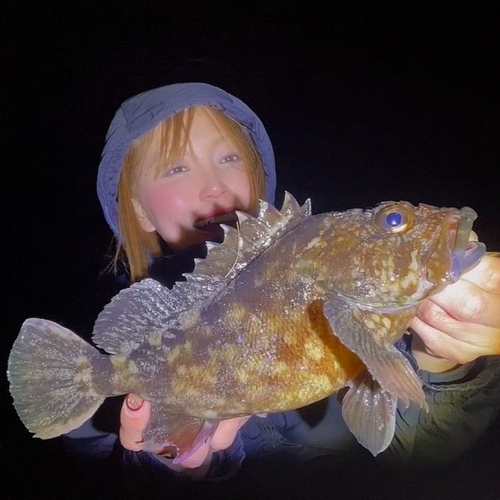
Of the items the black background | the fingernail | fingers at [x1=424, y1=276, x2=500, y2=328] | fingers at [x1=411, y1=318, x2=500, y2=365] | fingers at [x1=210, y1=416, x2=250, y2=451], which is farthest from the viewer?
the black background

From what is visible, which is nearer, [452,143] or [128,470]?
[128,470]

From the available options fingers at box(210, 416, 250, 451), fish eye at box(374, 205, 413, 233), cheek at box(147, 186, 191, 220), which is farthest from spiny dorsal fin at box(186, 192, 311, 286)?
cheek at box(147, 186, 191, 220)

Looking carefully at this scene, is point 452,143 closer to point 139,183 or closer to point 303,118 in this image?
point 303,118

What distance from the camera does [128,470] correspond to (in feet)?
9.20

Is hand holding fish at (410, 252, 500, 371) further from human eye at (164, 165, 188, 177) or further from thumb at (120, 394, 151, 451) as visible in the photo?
human eye at (164, 165, 188, 177)

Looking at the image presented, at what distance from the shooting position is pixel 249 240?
140 cm

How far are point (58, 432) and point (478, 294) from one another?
Result: 137 centimetres

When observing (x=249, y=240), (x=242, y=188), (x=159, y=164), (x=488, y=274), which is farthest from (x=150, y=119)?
(x=488, y=274)

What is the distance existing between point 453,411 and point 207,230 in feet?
4.94

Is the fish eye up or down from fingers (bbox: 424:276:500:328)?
up

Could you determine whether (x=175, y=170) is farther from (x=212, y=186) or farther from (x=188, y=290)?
(x=188, y=290)

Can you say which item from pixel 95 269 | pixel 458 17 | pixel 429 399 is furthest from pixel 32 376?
pixel 458 17

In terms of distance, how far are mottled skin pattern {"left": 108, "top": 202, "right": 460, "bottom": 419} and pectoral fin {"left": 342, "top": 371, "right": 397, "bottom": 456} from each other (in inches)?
2.1

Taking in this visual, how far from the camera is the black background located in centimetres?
1297
